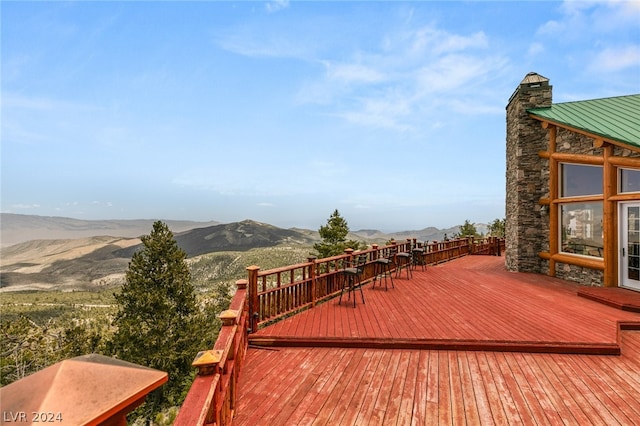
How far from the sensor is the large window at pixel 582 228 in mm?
8516

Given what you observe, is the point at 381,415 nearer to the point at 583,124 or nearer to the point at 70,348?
the point at 583,124

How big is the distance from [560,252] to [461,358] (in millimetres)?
8034

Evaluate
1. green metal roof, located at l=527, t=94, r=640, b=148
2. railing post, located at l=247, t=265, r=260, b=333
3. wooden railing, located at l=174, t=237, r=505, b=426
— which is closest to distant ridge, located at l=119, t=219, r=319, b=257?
green metal roof, located at l=527, t=94, r=640, b=148

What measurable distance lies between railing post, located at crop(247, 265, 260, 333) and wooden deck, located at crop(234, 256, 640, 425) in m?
0.36

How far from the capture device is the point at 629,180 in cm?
768

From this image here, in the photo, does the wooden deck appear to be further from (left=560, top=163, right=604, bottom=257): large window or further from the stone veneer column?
the stone veneer column

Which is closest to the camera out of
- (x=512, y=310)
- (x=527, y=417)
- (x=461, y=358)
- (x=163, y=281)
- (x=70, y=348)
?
(x=527, y=417)

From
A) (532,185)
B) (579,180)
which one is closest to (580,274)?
(579,180)

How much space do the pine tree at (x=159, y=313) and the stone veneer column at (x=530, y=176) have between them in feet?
77.7

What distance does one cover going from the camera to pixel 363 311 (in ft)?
21.9

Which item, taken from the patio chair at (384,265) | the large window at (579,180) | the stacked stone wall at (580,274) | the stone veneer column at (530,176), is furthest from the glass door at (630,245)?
the patio chair at (384,265)

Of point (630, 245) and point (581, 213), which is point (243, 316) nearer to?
point (630, 245)

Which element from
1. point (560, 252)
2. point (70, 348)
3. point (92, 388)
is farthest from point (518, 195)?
point (70, 348)

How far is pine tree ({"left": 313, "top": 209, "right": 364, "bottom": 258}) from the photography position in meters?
35.6
